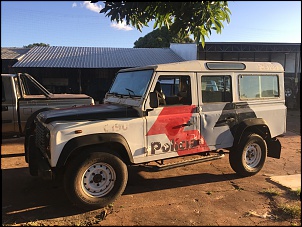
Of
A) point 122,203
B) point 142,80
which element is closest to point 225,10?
point 142,80

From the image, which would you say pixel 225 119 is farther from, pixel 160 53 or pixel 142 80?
pixel 160 53

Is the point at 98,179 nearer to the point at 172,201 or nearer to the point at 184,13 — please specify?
the point at 172,201

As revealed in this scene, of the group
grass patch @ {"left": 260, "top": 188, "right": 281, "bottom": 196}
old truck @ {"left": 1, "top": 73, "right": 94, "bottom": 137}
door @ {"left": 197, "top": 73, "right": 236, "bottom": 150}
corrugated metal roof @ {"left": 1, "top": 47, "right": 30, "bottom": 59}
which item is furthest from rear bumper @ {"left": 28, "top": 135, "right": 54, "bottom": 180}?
corrugated metal roof @ {"left": 1, "top": 47, "right": 30, "bottom": 59}

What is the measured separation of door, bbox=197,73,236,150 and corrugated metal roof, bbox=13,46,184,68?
15510 millimetres

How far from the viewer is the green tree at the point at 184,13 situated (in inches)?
129

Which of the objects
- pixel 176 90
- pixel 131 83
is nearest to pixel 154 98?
pixel 176 90

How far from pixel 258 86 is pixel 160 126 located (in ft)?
8.11

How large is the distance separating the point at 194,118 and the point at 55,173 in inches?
95.0

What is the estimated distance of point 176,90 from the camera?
4840 millimetres

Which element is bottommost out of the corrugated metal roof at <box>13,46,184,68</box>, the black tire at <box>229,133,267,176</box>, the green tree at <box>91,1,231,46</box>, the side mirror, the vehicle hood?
the black tire at <box>229,133,267,176</box>

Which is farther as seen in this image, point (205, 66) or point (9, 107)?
point (9, 107)

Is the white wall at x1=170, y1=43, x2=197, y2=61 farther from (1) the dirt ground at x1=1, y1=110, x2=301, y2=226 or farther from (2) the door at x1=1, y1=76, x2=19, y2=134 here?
(1) the dirt ground at x1=1, y1=110, x2=301, y2=226

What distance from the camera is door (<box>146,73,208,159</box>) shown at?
4457mm

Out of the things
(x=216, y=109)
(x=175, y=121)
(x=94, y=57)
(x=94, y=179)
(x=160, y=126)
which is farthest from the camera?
(x=94, y=57)
